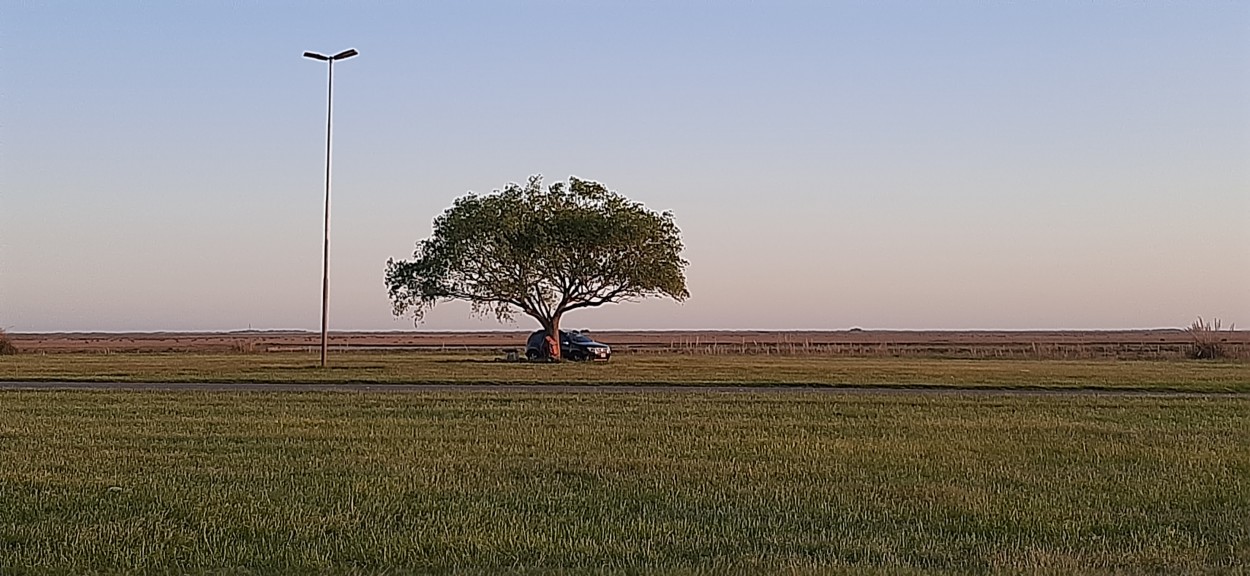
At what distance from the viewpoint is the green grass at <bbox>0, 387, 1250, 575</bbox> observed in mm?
7766

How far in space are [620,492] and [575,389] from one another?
50.8ft

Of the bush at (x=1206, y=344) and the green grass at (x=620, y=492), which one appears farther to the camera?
the bush at (x=1206, y=344)

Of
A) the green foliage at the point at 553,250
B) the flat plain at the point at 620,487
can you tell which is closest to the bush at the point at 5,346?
the green foliage at the point at 553,250

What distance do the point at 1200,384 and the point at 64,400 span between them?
81.0 ft

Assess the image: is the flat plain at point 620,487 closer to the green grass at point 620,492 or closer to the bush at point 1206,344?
the green grass at point 620,492

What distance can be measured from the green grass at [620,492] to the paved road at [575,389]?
21.3 feet

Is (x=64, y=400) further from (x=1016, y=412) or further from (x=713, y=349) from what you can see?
(x=713, y=349)

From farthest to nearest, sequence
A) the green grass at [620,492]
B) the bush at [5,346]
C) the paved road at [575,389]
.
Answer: the bush at [5,346] < the paved road at [575,389] < the green grass at [620,492]

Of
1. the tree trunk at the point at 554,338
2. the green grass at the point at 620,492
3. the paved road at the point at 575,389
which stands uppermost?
the tree trunk at the point at 554,338

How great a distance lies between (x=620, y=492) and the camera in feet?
34.0

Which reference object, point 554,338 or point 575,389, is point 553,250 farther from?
point 575,389

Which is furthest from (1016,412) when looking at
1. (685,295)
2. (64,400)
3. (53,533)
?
(685,295)

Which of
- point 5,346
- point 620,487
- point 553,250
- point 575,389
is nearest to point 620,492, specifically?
point 620,487

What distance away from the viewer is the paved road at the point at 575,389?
2494 cm
